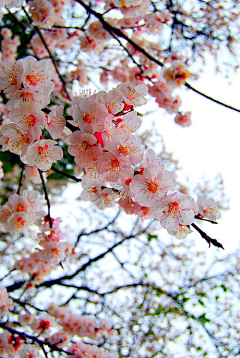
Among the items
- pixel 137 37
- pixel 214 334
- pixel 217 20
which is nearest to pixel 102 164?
pixel 137 37

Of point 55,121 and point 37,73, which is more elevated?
point 37,73

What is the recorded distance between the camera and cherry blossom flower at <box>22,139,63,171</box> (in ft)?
3.69

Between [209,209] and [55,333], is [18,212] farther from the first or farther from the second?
[55,333]

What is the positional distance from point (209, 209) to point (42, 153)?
A: 1.04 m

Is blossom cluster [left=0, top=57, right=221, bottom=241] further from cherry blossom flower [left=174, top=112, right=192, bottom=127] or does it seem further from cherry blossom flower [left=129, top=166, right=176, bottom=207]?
cherry blossom flower [left=174, top=112, right=192, bottom=127]

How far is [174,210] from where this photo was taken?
1188 millimetres

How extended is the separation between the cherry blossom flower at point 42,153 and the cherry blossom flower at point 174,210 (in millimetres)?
589

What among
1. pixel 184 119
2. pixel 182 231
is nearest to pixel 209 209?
pixel 182 231

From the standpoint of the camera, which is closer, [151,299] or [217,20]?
[217,20]

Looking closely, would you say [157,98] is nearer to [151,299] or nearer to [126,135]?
[126,135]

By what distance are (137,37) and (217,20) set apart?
1.60 m

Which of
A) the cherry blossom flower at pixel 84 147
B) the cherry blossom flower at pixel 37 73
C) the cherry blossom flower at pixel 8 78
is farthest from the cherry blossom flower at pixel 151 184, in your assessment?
the cherry blossom flower at pixel 8 78

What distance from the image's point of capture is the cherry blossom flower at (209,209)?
4.76 feet

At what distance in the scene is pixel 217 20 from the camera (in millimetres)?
4066
